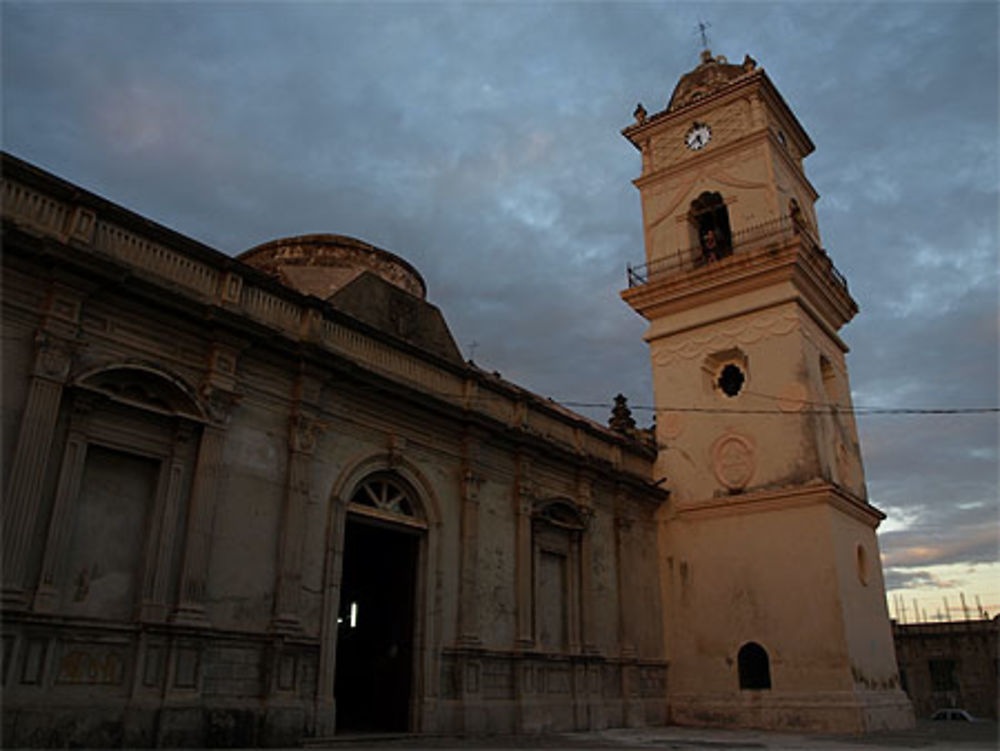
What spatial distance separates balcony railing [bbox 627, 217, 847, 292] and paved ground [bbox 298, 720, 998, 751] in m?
11.0

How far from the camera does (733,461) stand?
64.0ft

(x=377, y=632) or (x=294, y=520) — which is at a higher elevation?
(x=294, y=520)

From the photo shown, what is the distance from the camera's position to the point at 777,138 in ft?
72.7

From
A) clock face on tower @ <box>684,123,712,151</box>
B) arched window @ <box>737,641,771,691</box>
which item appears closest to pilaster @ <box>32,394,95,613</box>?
arched window @ <box>737,641,771,691</box>

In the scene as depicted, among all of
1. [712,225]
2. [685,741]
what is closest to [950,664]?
[712,225]

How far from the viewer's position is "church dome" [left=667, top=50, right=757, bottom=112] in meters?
23.2

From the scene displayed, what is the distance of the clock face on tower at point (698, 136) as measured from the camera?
22906 mm

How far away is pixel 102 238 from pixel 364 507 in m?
5.57

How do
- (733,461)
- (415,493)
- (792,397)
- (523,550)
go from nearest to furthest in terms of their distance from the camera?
(415,493)
(523,550)
(792,397)
(733,461)

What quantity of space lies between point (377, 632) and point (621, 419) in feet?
33.4

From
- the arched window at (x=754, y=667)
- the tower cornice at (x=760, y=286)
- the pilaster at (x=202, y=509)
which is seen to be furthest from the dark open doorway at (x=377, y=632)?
the tower cornice at (x=760, y=286)

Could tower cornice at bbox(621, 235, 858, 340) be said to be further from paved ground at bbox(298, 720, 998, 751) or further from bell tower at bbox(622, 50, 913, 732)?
paved ground at bbox(298, 720, 998, 751)

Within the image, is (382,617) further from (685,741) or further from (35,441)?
(35,441)

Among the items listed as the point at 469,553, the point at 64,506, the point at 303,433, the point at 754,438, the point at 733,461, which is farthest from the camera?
the point at 733,461
